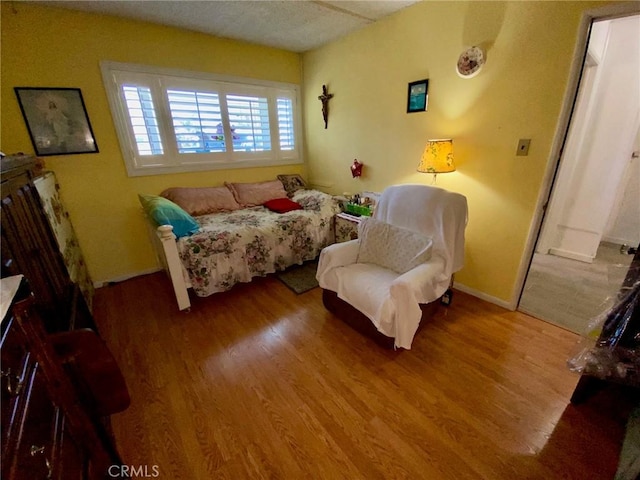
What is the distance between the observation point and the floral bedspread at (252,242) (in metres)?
2.28

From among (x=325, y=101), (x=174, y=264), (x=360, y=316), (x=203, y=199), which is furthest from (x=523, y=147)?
(x=203, y=199)

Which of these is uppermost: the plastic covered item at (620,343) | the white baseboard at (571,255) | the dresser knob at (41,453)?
the dresser knob at (41,453)

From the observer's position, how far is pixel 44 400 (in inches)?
28.4

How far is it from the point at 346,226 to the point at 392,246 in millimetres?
923

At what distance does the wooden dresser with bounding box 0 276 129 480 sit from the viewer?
565mm

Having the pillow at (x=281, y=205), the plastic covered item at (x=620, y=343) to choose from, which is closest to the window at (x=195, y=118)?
the pillow at (x=281, y=205)

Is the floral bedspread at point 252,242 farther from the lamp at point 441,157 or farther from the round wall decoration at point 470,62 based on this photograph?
the round wall decoration at point 470,62

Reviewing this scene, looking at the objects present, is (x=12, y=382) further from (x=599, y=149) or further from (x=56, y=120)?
(x=599, y=149)

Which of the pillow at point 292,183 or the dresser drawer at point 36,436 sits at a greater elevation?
A: the pillow at point 292,183

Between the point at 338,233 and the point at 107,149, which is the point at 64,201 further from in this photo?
the point at 338,233

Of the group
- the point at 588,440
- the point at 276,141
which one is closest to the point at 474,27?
the point at 276,141

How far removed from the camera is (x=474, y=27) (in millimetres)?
1947

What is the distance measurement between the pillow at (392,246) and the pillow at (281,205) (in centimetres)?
119

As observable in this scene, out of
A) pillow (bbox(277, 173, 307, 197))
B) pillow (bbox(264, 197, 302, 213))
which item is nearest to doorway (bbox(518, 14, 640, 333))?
pillow (bbox(264, 197, 302, 213))
